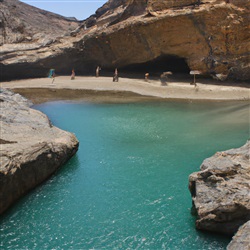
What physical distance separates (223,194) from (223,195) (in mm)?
27

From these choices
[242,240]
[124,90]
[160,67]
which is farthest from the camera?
[160,67]

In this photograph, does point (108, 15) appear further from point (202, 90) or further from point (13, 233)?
point (13, 233)

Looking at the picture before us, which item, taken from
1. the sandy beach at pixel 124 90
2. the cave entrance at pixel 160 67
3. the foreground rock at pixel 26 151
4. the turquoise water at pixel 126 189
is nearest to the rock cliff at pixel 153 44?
the cave entrance at pixel 160 67

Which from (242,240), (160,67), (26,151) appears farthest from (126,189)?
(160,67)

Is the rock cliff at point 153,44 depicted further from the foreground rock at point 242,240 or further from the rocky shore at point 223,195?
the foreground rock at point 242,240

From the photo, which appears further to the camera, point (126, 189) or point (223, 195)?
point (126, 189)

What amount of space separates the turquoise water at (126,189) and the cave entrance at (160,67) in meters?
13.0

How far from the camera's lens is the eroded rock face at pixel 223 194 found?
7.82 m

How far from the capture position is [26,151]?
11.2m

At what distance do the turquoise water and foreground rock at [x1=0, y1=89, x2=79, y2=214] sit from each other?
39 centimetres

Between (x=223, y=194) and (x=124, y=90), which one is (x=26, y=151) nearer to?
(x=223, y=194)

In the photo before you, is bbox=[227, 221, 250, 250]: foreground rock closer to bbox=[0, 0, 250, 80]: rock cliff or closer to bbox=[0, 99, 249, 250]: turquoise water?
bbox=[0, 99, 249, 250]: turquoise water

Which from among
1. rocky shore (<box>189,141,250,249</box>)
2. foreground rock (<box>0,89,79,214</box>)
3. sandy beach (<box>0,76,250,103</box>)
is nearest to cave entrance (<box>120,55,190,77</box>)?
sandy beach (<box>0,76,250,103</box>)

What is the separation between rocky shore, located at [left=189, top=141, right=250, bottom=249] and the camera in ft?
25.7
